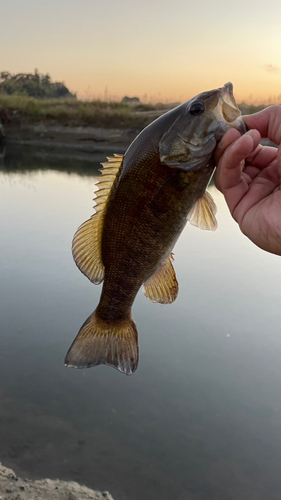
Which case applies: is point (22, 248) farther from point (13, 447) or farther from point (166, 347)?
point (13, 447)

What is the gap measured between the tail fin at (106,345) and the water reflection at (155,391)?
178 centimetres

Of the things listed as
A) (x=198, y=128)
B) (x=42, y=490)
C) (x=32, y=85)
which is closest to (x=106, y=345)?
(x=198, y=128)

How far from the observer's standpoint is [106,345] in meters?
2.56

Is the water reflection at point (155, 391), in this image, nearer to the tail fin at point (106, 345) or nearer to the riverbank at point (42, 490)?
the riverbank at point (42, 490)

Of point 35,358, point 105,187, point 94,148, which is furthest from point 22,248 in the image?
point 94,148

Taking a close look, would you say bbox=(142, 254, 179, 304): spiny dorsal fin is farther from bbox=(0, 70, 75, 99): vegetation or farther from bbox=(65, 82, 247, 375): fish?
bbox=(0, 70, 75, 99): vegetation

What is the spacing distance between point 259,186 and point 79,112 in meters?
28.7

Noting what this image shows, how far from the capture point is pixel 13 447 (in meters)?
3.96

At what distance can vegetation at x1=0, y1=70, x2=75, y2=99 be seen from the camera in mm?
50281

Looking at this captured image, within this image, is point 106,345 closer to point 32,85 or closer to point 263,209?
point 263,209

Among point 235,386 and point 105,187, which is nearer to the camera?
point 105,187

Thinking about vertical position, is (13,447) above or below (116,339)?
below

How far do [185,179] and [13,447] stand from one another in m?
3.28

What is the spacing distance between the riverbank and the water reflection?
0.31 ft
